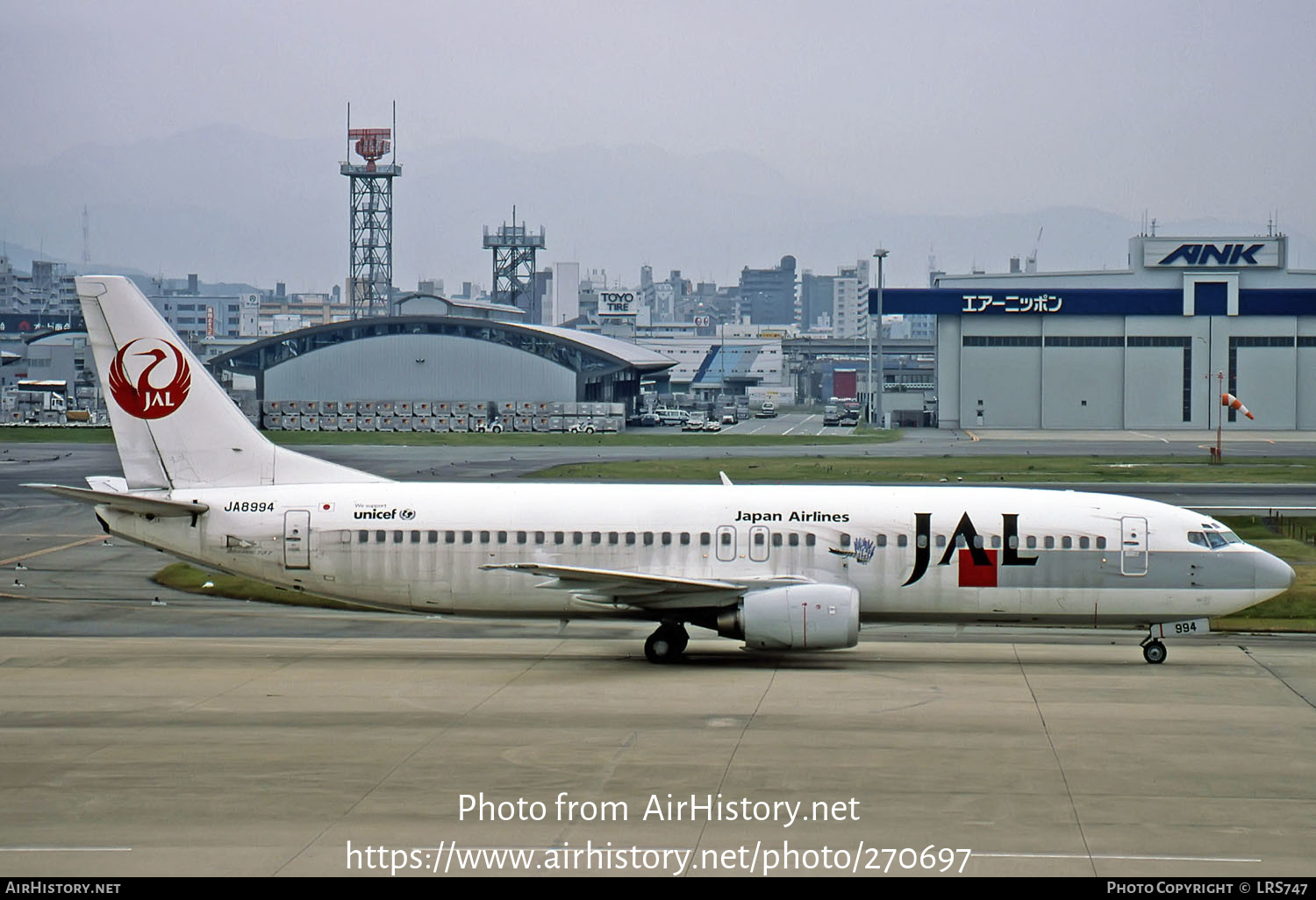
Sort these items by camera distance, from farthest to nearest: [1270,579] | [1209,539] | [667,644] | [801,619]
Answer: [1209,539], [667,644], [1270,579], [801,619]

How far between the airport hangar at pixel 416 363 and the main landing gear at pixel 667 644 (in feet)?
337

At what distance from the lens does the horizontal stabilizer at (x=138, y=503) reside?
27.8m

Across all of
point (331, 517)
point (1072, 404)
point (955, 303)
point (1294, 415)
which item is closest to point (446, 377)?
point (955, 303)

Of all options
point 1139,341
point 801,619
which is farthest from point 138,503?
point 1139,341

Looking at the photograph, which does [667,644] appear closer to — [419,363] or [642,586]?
[642,586]

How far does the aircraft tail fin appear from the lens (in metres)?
29.8

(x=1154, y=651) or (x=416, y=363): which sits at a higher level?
(x=416, y=363)

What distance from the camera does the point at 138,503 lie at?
28.5 m

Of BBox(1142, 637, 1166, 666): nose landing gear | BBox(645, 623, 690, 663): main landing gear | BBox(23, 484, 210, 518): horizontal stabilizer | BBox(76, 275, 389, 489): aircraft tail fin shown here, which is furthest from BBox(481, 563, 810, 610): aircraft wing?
BBox(1142, 637, 1166, 666): nose landing gear

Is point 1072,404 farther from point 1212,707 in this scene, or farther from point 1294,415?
point 1212,707

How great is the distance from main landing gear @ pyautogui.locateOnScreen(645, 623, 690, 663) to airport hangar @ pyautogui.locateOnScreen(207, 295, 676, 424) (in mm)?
102580

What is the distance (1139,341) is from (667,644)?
102865 millimetres

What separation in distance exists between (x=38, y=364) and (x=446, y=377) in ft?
226

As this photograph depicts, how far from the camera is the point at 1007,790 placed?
18656mm
